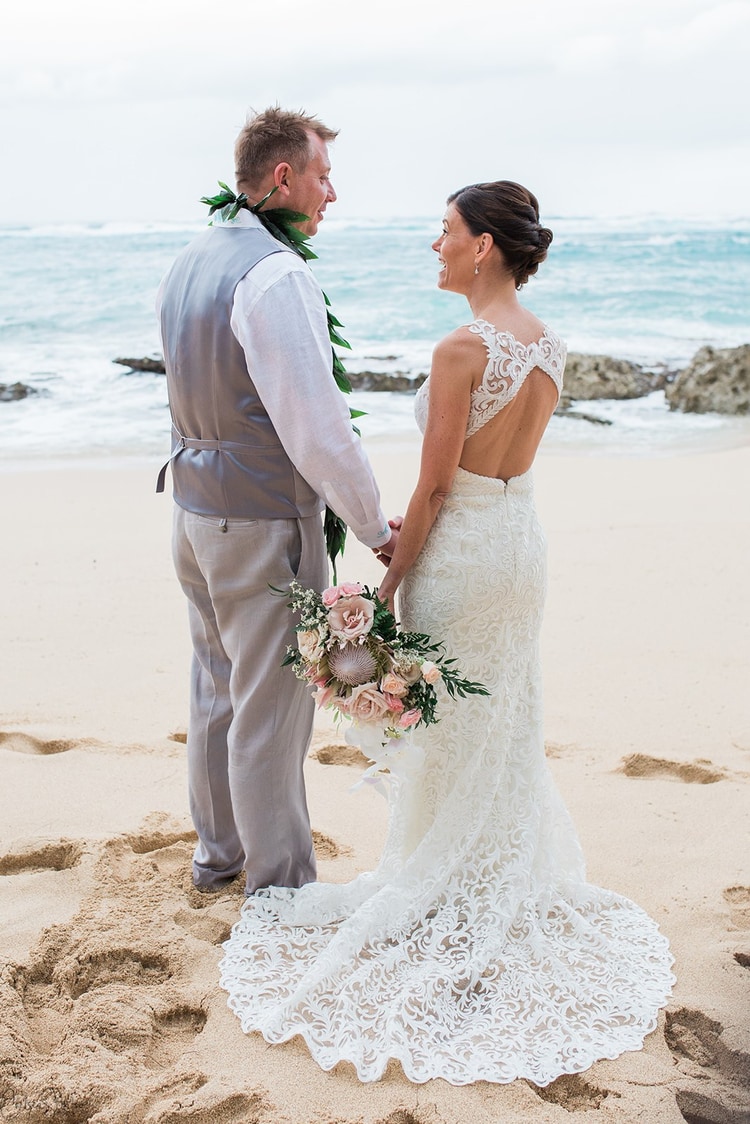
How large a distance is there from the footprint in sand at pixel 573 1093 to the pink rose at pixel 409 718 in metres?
0.93

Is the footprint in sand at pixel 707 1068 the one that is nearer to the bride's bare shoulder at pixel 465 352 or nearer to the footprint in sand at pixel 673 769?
the footprint in sand at pixel 673 769

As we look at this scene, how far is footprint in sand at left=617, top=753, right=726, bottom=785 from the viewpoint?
170 inches

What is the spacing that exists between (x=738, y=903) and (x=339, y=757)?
1.77 m

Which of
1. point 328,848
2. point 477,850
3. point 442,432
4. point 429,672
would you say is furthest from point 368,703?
point 328,848

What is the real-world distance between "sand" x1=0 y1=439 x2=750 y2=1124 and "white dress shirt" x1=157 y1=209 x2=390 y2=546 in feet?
4.91

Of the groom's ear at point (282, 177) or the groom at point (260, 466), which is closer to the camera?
the groom at point (260, 466)

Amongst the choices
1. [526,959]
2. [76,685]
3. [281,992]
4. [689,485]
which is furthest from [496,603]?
[689,485]

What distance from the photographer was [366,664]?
2832mm

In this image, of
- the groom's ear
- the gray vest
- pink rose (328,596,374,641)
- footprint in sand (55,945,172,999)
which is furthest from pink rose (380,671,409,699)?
the groom's ear

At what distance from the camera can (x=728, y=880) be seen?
3596 millimetres

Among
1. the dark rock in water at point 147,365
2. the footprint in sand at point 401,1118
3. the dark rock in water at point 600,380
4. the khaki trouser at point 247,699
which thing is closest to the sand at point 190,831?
the footprint in sand at point 401,1118

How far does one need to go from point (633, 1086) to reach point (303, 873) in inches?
47.6

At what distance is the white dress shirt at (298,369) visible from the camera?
2832 millimetres

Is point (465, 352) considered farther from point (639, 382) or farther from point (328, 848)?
point (639, 382)
